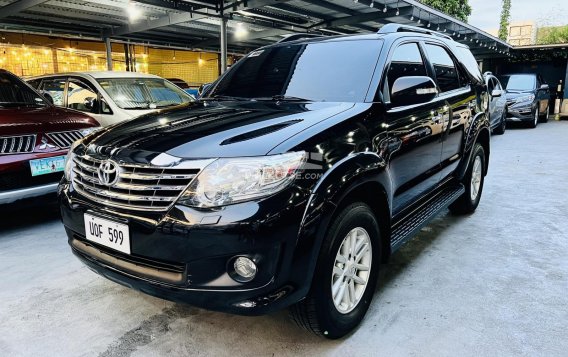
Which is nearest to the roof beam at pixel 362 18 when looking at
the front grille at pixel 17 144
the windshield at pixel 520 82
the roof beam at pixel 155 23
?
the roof beam at pixel 155 23

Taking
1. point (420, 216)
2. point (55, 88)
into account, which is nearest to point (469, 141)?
point (420, 216)

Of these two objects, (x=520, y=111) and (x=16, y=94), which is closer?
(x=16, y=94)

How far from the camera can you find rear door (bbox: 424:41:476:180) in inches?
127

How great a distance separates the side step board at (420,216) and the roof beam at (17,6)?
370 inches

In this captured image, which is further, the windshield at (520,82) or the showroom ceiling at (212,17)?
the windshield at (520,82)

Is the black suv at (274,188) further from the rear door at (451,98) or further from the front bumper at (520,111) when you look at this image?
Answer: the front bumper at (520,111)

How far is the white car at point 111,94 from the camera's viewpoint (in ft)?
17.5

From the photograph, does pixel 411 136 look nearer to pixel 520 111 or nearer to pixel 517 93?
pixel 520 111

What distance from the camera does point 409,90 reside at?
2447mm

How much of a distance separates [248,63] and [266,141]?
1.62 metres

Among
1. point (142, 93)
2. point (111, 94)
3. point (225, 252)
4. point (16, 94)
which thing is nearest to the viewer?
point (225, 252)

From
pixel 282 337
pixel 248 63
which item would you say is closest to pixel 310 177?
pixel 282 337

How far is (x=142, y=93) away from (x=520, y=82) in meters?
10.6

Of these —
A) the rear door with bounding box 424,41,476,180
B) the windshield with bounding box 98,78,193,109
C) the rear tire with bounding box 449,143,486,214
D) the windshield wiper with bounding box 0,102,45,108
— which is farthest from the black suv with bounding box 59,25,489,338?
the windshield with bounding box 98,78,193,109
